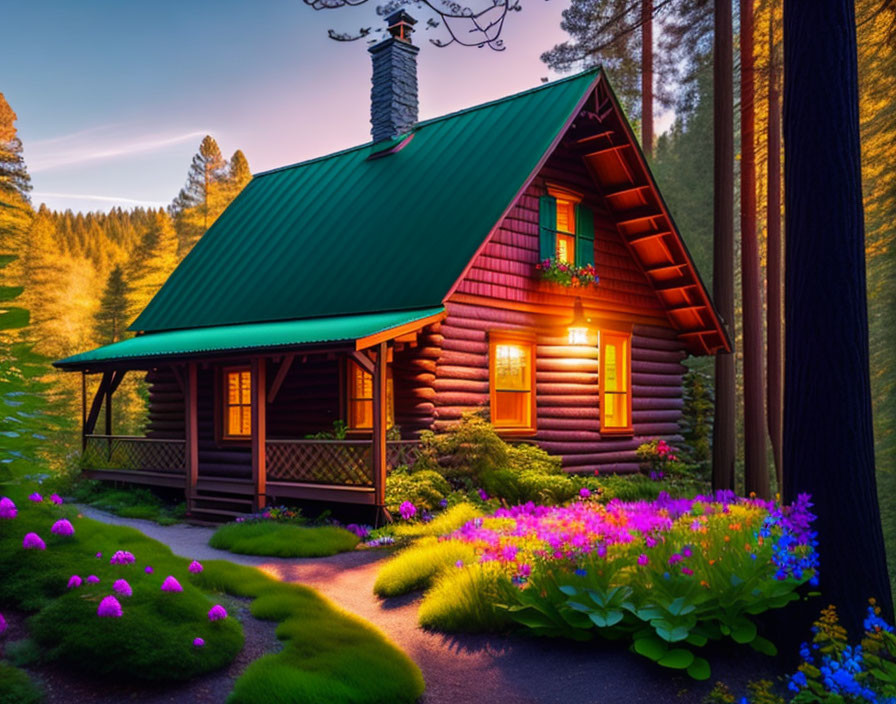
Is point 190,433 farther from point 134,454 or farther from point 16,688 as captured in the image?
point 16,688

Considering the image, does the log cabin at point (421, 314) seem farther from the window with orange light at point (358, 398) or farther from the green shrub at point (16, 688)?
the green shrub at point (16, 688)

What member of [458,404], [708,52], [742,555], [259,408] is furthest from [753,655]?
[708,52]

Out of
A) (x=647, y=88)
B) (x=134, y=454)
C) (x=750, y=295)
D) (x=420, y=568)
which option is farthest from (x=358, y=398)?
(x=647, y=88)

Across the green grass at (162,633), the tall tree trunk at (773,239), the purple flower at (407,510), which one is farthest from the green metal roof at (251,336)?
the tall tree trunk at (773,239)

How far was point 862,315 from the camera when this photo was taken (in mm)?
6641

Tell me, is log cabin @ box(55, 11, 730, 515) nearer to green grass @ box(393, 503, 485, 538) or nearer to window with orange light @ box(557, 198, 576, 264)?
window with orange light @ box(557, 198, 576, 264)

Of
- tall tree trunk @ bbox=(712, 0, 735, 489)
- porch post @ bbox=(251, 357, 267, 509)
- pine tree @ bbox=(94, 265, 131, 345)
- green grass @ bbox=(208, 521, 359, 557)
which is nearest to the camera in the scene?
green grass @ bbox=(208, 521, 359, 557)

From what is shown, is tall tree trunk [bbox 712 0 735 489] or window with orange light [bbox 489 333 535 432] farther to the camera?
tall tree trunk [bbox 712 0 735 489]

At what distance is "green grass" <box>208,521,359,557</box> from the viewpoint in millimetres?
11258

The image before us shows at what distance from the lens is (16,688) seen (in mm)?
4785

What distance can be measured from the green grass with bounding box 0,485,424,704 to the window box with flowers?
33.2ft

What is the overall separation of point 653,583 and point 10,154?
28621 mm

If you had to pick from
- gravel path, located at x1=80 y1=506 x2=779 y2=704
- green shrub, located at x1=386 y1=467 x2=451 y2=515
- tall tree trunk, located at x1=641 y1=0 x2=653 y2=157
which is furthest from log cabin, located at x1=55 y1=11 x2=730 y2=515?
tall tree trunk, located at x1=641 y1=0 x2=653 y2=157

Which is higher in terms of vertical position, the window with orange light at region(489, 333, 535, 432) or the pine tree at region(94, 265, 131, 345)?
the pine tree at region(94, 265, 131, 345)
